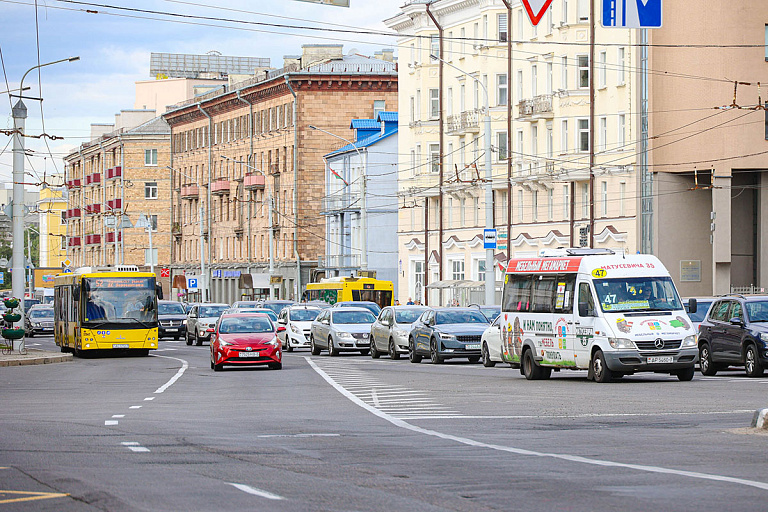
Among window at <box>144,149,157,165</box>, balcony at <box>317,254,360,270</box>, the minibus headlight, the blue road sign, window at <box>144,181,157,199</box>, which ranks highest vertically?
window at <box>144,149,157,165</box>

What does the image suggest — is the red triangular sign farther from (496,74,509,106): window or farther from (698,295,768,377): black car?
(496,74,509,106): window

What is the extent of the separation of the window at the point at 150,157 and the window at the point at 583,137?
71952 mm

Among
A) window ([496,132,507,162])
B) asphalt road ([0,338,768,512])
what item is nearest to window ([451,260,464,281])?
window ([496,132,507,162])

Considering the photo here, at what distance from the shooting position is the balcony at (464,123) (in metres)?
72.9

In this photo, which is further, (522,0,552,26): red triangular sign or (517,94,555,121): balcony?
(517,94,555,121): balcony

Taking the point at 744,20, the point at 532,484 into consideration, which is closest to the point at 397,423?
the point at 532,484

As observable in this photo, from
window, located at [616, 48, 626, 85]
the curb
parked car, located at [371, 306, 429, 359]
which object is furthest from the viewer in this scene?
window, located at [616, 48, 626, 85]

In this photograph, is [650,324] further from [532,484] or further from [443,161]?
[443,161]

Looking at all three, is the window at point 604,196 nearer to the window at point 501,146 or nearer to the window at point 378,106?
the window at point 501,146

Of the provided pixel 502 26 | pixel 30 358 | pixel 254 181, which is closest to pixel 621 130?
pixel 502 26

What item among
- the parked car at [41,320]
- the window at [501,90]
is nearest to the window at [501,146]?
the window at [501,90]

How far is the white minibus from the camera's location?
25.6m

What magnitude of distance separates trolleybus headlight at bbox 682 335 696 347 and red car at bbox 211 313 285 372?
11.7 metres

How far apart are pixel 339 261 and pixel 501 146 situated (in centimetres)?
2433
